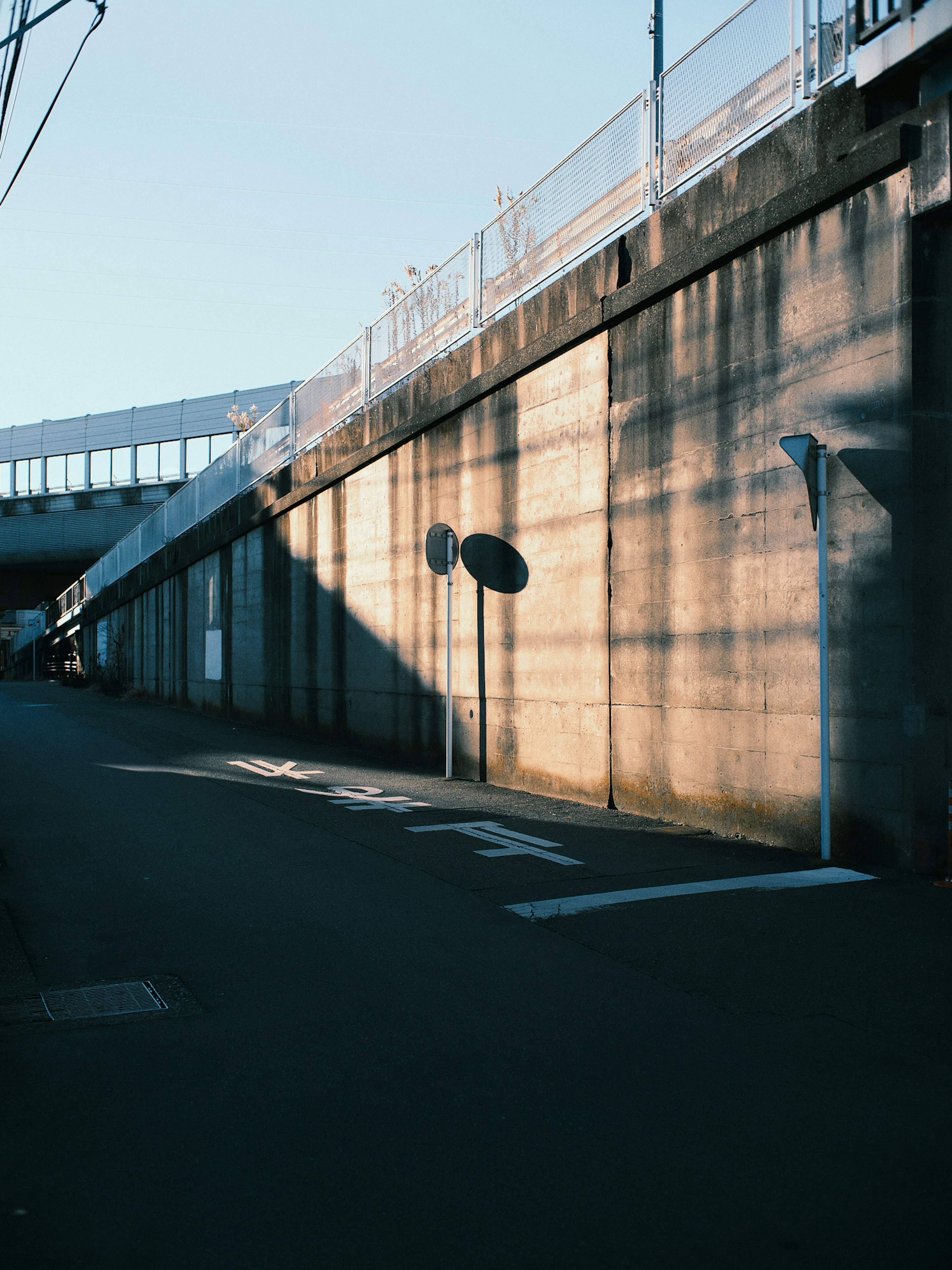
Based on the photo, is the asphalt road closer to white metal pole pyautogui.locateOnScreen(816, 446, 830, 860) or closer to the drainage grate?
the drainage grate

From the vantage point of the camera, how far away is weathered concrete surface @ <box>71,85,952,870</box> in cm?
724

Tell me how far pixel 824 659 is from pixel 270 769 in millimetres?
8902

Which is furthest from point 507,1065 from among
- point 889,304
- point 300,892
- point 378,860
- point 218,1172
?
point 889,304

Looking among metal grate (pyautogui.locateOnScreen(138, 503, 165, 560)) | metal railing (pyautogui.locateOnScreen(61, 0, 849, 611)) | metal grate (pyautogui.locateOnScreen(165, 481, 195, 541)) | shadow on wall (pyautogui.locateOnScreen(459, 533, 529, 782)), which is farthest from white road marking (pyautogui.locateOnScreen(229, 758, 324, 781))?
metal grate (pyautogui.locateOnScreen(138, 503, 165, 560))

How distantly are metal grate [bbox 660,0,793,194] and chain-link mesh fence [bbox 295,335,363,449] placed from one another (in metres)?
8.72

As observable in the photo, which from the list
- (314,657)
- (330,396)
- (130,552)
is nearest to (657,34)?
(330,396)

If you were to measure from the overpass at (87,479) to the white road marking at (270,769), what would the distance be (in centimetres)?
4375

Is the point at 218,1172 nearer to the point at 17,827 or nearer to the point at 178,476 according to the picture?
the point at 17,827

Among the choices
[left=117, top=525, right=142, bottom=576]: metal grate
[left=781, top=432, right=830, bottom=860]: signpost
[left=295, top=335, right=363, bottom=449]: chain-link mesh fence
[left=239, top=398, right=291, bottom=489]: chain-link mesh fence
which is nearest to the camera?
[left=781, top=432, right=830, bottom=860]: signpost

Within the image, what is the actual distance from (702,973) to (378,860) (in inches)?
136

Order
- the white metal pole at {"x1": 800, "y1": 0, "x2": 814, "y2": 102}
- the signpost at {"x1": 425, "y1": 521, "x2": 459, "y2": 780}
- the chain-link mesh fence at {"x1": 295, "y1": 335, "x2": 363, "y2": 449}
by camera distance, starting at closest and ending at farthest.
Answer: the white metal pole at {"x1": 800, "y1": 0, "x2": 814, "y2": 102}, the signpost at {"x1": 425, "y1": 521, "x2": 459, "y2": 780}, the chain-link mesh fence at {"x1": 295, "y1": 335, "x2": 363, "y2": 449}

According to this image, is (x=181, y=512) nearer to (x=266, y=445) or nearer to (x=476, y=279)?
(x=266, y=445)

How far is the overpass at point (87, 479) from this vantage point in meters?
56.4

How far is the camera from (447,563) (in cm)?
1318
